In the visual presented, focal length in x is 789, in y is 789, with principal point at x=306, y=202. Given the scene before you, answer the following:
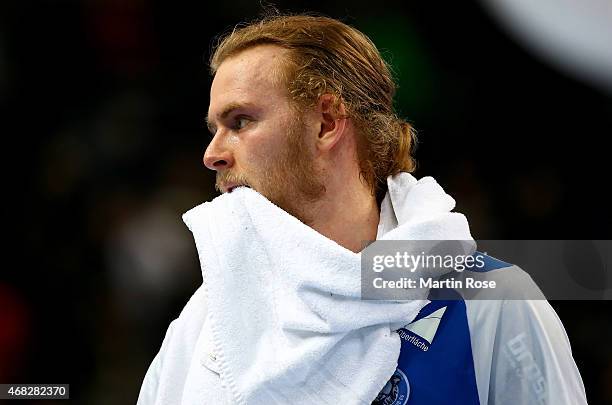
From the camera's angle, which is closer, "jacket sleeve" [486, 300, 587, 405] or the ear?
"jacket sleeve" [486, 300, 587, 405]

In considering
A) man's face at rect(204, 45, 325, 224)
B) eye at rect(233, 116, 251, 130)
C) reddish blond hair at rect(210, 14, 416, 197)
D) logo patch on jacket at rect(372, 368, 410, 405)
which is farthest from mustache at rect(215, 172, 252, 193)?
logo patch on jacket at rect(372, 368, 410, 405)

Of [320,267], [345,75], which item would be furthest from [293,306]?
[345,75]

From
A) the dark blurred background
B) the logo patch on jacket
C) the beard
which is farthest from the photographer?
the dark blurred background

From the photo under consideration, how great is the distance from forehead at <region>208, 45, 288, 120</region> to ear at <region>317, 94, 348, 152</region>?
0.10 m

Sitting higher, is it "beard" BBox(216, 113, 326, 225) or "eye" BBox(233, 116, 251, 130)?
→ "eye" BBox(233, 116, 251, 130)

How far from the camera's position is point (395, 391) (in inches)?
59.2

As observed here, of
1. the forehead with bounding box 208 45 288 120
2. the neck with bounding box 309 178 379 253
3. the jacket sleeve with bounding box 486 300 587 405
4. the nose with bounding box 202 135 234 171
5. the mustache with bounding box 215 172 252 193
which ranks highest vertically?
the forehead with bounding box 208 45 288 120

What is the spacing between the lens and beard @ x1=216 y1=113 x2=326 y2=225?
175 cm

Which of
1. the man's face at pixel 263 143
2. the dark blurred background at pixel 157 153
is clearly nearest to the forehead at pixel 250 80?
the man's face at pixel 263 143

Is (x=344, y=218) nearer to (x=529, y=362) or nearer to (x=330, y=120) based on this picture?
(x=330, y=120)

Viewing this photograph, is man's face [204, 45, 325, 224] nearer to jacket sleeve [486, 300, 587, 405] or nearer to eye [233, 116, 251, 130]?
eye [233, 116, 251, 130]

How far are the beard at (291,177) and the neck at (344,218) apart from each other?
22 millimetres

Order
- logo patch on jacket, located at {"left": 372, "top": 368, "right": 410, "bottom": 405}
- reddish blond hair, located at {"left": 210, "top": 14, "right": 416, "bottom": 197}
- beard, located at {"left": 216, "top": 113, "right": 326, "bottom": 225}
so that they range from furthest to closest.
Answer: reddish blond hair, located at {"left": 210, "top": 14, "right": 416, "bottom": 197}, beard, located at {"left": 216, "top": 113, "right": 326, "bottom": 225}, logo patch on jacket, located at {"left": 372, "top": 368, "right": 410, "bottom": 405}

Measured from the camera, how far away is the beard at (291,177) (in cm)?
175
